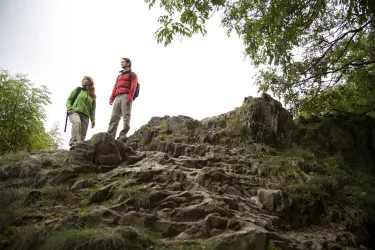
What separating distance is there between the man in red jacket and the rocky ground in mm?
955

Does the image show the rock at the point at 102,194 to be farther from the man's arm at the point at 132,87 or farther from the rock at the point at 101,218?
the man's arm at the point at 132,87

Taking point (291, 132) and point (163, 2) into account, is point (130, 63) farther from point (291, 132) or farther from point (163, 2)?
point (291, 132)

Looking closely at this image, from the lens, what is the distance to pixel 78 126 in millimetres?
8797

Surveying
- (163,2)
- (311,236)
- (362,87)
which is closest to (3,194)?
(163,2)

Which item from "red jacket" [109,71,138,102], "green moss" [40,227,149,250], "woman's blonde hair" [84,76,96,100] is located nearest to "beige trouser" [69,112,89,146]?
"woman's blonde hair" [84,76,96,100]

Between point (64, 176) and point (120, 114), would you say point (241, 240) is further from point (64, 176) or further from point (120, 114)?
point (120, 114)

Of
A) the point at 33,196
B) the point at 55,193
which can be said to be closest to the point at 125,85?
the point at 55,193

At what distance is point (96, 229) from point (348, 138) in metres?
9.98

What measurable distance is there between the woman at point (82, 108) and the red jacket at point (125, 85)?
2.90ft

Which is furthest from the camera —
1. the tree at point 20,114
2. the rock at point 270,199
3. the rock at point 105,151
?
the tree at point 20,114

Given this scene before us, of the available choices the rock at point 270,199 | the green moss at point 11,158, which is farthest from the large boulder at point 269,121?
the green moss at point 11,158

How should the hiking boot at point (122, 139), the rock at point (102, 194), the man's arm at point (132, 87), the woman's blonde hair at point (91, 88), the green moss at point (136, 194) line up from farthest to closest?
1. the hiking boot at point (122, 139)
2. the man's arm at point (132, 87)
3. the woman's blonde hair at point (91, 88)
4. the rock at point (102, 194)
5. the green moss at point (136, 194)

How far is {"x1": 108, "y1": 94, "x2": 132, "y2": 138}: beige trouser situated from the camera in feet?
31.9

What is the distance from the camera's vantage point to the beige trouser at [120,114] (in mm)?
9734
